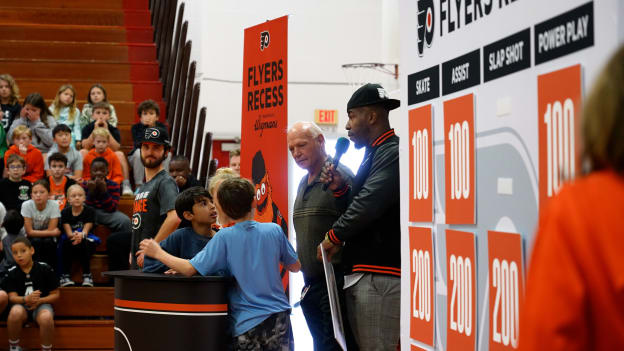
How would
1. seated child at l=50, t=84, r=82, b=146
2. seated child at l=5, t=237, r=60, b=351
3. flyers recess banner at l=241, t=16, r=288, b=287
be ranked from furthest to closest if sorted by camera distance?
seated child at l=50, t=84, r=82, b=146, seated child at l=5, t=237, r=60, b=351, flyers recess banner at l=241, t=16, r=288, b=287

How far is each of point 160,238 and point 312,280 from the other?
99 cm

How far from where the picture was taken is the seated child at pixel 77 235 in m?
6.48

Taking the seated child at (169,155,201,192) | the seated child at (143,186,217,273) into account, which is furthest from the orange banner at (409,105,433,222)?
the seated child at (169,155,201,192)

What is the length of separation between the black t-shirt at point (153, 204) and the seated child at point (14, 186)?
8.97 ft

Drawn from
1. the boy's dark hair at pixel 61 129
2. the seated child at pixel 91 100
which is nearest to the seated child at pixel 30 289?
the boy's dark hair at pixel 61 129

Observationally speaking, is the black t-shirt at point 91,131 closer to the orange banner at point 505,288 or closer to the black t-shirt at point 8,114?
the black t-shirt at point 8,114

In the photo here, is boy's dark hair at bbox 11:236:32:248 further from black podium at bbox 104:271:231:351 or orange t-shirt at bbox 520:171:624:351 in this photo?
orange t-shirt at bbox 520:171:624:351

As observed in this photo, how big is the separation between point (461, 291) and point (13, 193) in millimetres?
5437

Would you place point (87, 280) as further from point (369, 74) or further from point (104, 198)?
point (369, 74)

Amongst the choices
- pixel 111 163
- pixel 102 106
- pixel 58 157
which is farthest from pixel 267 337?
pixel 102 106

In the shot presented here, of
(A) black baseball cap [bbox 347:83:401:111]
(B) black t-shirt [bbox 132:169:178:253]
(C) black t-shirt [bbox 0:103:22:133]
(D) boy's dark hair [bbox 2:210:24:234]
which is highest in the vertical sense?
(C) black t-shirt [bbox 0:103:22:133]

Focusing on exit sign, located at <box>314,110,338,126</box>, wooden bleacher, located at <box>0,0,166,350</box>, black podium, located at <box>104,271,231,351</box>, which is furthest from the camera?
exit sign, located at <box>314,110,338,126</box>

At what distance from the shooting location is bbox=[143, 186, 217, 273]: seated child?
142 inches

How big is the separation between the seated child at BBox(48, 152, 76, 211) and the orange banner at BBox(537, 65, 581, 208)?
567cm
